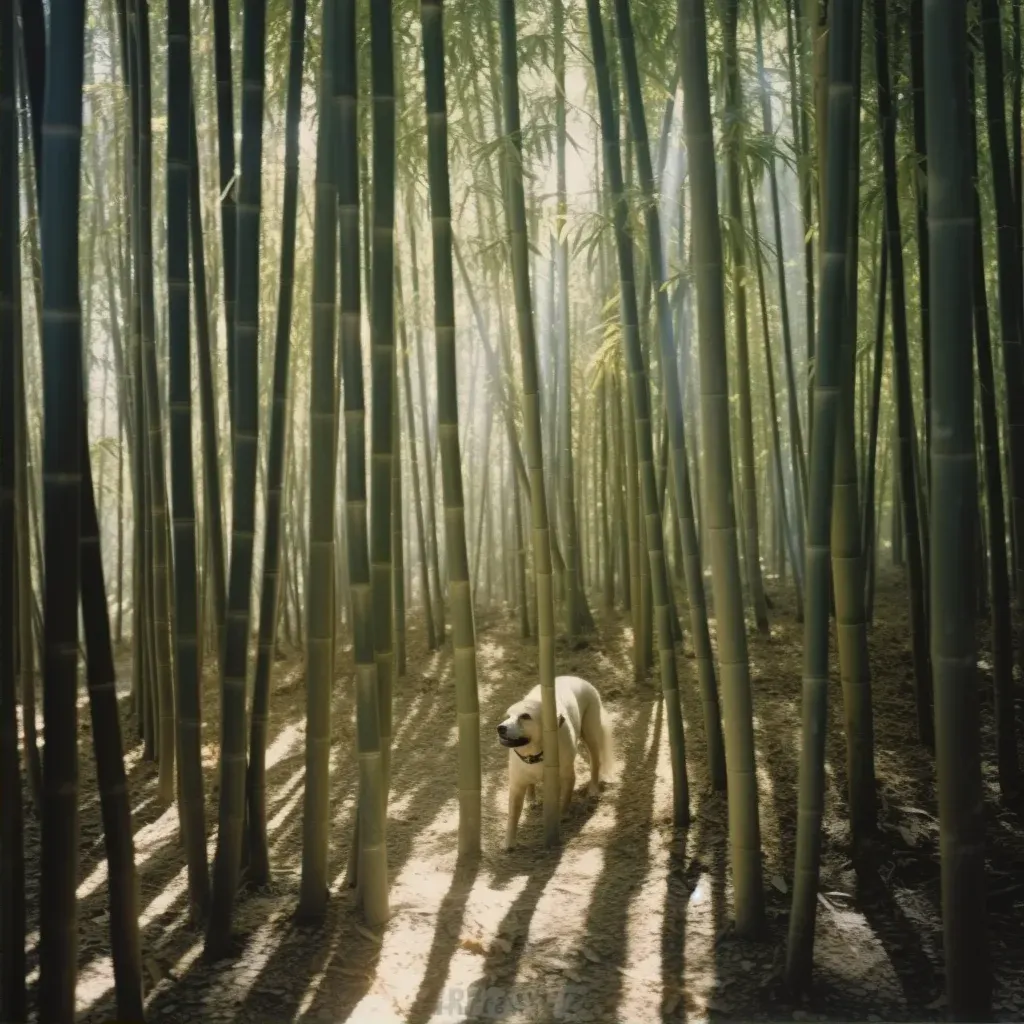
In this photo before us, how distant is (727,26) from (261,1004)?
12.3 feet

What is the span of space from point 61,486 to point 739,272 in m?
2.96

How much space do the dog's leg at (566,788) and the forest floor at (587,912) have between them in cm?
6

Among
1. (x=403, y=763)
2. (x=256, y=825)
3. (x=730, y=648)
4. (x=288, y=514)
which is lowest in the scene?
(x=403, y=763)

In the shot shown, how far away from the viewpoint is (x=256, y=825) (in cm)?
255

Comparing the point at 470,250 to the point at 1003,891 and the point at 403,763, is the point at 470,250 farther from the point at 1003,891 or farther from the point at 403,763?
the point at 1003,891

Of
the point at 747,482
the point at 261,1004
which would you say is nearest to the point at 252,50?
the point at 261,1004

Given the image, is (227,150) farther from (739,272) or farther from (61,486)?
(739,272)

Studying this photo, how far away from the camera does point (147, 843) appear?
10.1 feet

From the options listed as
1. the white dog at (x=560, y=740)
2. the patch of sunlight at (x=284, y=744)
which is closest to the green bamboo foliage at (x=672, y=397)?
the white dog at (x=560, y=740)

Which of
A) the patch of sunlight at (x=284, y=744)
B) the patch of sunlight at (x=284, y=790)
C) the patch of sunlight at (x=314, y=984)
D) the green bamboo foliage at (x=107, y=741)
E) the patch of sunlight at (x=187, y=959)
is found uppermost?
the green bamboo foliage at (x=107, y=741)

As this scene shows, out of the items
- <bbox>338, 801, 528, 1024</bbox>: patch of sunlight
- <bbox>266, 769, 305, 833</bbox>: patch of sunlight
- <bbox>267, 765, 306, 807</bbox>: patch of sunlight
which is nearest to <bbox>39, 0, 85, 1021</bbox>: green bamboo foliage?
<bbox>338, 801, 528, 1024</bbox>: patch of sunlight

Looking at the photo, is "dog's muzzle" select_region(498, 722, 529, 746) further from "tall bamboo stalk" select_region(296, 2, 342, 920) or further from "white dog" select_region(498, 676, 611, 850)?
"tall bamboo stalk" select_region(296, 2, 342, 920)

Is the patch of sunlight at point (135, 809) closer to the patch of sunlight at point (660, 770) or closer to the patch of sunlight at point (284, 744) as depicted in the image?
the patch of sunlight at point (284, 744)

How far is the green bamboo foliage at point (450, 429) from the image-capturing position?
2.41 m
